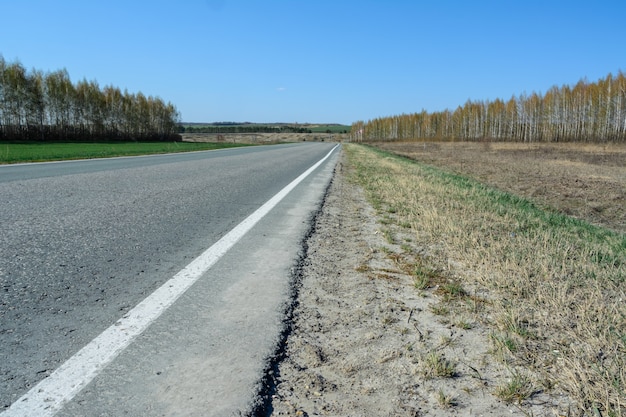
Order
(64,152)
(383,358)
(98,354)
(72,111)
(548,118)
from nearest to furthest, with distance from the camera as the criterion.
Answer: (98,354), (383,358), (64,152), (72,111), (548,118)

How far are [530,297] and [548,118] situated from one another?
9466cm

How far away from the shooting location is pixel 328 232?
6.11m

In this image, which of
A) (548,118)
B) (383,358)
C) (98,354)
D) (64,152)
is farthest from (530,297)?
(548,118)

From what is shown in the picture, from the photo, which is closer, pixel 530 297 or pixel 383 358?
pixel 383 358

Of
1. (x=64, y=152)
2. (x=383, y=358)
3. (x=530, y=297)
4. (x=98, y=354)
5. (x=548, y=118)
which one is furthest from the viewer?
(x=548, y=118)

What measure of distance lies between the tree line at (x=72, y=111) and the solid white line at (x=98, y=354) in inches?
2670

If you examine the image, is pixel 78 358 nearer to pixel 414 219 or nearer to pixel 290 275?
pixel 290 275

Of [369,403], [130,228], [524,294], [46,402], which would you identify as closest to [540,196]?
[524,294]

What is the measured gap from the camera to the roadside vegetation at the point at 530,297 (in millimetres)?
2273

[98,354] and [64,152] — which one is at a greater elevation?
[64,152]

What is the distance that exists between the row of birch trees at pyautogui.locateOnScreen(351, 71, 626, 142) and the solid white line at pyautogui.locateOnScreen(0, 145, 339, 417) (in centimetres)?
7184

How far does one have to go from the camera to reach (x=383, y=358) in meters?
2.56

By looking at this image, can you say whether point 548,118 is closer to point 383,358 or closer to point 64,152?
point 64,152

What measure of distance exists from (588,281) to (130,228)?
5.06 m
